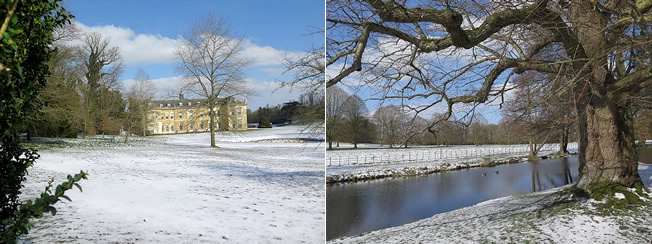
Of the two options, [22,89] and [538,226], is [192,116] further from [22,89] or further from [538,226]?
[22,89]

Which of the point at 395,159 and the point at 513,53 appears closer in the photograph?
the point at 513,53

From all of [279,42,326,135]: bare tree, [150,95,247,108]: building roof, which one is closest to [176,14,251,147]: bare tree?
[150,95,247,108]: building roof

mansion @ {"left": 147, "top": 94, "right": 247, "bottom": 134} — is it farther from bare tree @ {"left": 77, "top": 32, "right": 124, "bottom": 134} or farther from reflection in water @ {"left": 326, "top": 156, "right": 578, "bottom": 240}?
reflection in water @ {"left": 326, "top": 156, "right": 578, "bottom": 240}

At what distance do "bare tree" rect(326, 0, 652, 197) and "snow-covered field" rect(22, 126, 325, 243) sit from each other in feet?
5.48

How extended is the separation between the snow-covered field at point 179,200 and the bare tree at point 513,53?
5.48 ft

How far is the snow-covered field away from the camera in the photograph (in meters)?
3.26

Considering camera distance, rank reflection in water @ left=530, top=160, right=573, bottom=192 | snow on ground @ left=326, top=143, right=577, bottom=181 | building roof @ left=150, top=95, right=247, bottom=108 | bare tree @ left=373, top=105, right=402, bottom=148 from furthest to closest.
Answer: building roof @ left=150, top=95, right=247, bottom=108 < reflection in water @ left=530, top=160, right=573, bottom=192 < snow on ground @ left=326, top=143, right=577, bottom=181 < bare tree @ left=373, top=105, right=402, bottom=148

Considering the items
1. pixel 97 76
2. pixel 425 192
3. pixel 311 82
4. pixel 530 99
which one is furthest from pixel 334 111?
pixel 97 76

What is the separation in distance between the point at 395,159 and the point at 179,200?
4089 millimetres

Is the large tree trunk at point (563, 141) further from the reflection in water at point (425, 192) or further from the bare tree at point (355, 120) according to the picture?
the bare tree at point (355, 120)

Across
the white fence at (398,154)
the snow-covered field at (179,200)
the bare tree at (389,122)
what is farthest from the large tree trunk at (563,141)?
the snow-covered field at (179,200)

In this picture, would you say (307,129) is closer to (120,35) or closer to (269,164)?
(269,164)

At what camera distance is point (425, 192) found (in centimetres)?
664

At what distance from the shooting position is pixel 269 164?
861 centimetres
